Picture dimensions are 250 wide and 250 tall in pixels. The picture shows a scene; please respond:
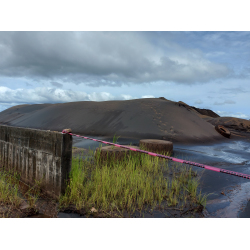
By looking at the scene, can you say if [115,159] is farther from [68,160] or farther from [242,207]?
[242,207]

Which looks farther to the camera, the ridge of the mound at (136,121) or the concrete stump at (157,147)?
the ridge of the mound at (136,121)

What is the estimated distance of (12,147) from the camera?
14.4ft

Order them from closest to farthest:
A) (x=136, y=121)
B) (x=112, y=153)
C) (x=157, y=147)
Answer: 1. (x=112, y=153)
2. (x=157, y=147)
3. (x=136, y=121)

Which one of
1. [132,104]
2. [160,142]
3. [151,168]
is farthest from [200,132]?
[151,168]

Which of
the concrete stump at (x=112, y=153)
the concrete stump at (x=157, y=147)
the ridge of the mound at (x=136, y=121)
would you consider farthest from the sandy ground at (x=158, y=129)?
the concrete stump at (x=112, y=153)

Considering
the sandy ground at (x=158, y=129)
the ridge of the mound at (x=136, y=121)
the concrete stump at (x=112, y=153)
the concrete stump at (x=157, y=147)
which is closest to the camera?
the concrete stump at (x=112, y=153)

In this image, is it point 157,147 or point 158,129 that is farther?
point 158,129

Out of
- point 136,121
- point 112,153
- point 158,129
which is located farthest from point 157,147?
point 136,121

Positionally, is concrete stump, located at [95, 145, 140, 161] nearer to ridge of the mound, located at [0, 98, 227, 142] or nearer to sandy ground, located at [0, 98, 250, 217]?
sandy ground, located at [0, 98, 250, 217]

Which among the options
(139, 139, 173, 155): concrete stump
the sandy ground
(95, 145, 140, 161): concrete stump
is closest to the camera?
(95, 145, 140, 161): concrete stump

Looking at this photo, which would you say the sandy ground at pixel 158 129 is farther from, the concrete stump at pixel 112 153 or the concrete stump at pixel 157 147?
the concrete stump at pixel 112 153

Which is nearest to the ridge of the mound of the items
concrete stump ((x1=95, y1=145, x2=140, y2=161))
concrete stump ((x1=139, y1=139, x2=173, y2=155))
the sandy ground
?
the sandy ground

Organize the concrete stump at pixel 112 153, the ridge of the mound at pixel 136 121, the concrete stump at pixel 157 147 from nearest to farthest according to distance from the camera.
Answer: the concrete stump at pixel 112 153 → the concrete stump at pixel 157 147 → the ridge of the mound at pixel 136 121

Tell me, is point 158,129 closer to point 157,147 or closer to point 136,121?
point 136,121
